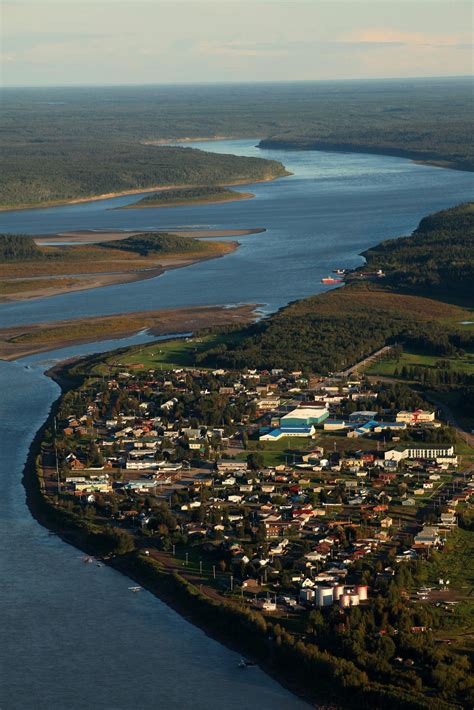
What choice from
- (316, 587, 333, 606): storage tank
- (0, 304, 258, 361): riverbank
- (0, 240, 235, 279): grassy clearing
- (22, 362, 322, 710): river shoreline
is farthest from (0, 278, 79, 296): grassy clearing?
(316, 587, 333, 606): storage tank

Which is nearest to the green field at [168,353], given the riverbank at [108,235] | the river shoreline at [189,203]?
the riverbank at [108,235]

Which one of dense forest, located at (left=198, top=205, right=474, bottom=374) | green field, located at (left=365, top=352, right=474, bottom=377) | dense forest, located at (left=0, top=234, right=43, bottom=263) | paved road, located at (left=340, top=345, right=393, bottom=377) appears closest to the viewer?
paved road, located at (left=340, top=345, right=393, bottom=377)

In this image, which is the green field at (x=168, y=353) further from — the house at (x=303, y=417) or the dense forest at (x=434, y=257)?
the dense forest at (x=434, y=257)

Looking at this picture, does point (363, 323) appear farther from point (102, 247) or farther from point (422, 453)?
point (102, 247)

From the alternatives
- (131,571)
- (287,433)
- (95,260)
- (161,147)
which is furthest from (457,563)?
(161,147)

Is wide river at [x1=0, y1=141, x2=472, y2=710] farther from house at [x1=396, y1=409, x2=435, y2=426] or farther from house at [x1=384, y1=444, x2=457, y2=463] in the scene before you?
house at [x1=396, y1=409, x2=435, y2=426]

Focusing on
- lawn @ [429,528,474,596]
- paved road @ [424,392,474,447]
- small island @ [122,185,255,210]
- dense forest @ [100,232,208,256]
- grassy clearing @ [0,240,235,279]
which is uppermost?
lawn @ [429,528,474,596]
